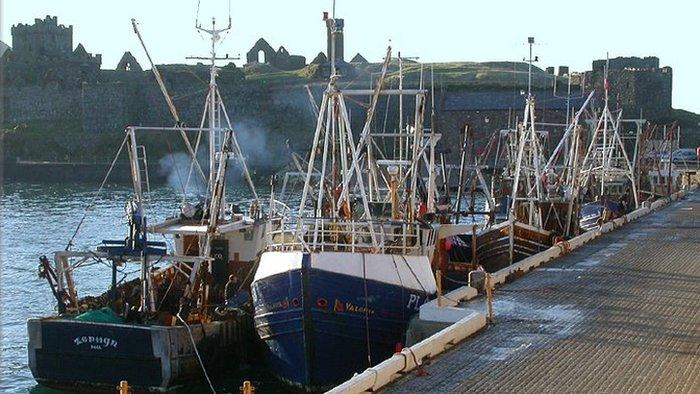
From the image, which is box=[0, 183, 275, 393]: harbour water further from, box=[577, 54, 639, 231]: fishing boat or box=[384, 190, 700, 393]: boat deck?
box=[577, 54, 639, 231]: fishing boat

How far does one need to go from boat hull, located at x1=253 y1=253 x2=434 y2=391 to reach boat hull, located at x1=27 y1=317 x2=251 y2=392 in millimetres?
1431

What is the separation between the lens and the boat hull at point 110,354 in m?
21.1

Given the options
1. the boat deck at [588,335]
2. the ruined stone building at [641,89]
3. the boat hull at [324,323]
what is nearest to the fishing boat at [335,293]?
the boat hull at [324,323]

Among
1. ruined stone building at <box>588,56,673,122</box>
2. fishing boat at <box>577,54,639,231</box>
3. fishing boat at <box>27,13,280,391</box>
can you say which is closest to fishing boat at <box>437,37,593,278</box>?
fishing boat at <box>577,54,639,231</box>

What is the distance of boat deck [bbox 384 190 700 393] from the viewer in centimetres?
1578

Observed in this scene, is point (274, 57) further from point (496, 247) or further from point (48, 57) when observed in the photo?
point (496, 247)

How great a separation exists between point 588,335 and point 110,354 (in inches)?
300

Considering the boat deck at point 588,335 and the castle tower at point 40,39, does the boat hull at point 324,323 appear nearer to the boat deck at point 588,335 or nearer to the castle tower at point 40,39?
the boat deck at point 588,335

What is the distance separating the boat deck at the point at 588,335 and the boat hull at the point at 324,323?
1.72 meters

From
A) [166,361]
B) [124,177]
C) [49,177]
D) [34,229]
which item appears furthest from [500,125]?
[166,361]

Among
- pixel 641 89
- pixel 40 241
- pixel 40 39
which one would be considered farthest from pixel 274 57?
pixel 40 241

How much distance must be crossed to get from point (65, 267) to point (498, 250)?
12335 mm

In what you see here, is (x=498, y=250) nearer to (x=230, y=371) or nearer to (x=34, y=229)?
(x=230, y=371)

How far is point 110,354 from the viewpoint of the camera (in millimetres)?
21172
